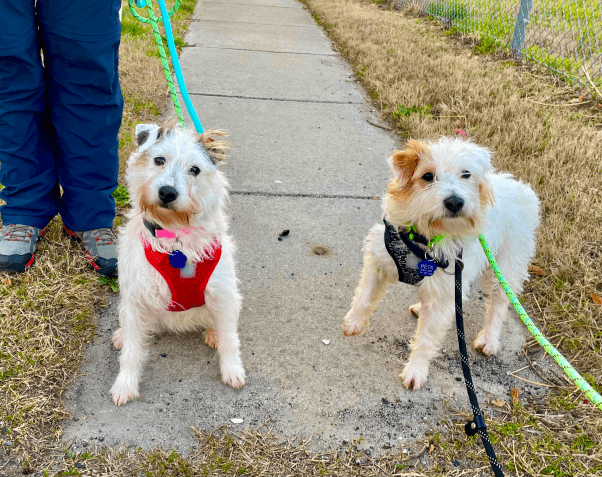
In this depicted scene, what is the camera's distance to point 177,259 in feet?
8.50

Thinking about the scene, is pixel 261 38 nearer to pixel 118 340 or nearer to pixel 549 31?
pixel 549 31

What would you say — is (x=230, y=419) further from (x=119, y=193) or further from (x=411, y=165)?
(x=119, y=193)

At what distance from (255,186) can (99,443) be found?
3038mm

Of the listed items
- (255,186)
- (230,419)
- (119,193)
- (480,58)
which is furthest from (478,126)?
(230,419)

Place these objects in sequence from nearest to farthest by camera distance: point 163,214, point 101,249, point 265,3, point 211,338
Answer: point 163,214 < point 211,338 < point 101,249 < point 265,3

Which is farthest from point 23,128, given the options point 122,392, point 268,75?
point 268,75

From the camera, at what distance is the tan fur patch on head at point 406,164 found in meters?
2.68

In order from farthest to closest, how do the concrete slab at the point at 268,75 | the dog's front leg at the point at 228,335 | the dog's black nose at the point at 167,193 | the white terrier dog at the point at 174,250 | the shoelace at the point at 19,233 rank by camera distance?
the concrete slab at the point at 268,75 < the shoelace at the point at 19,233 < the dog's front leg at the point at 228,335 < the white terrier dog at the point at 174,250 < the dog's black nose at the point at 167,193

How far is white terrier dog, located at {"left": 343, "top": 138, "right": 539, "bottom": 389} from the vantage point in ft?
8.45

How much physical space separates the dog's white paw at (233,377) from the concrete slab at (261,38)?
7.87m

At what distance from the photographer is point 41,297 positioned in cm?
321

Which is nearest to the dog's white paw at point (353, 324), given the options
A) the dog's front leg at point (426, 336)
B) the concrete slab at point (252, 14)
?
the dog's front leg at point (426, 336)

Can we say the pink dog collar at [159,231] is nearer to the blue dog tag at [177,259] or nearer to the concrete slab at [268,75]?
the blue dog tag at [177,259]

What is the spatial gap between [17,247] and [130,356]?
4.47ft
